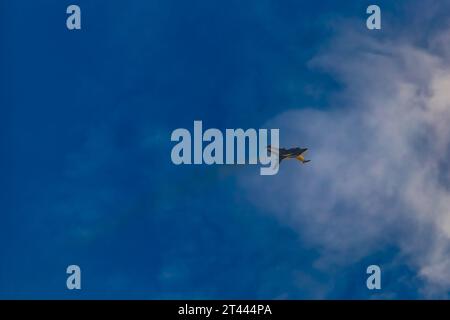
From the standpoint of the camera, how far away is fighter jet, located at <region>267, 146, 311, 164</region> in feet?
90.4

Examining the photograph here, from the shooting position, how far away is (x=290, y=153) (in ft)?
90.4

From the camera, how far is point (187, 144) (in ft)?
Answer: 90.5

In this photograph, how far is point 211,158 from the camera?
27.6 meters

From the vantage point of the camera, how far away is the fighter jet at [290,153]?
90.4ft

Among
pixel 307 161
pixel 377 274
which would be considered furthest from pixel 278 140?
pixel 377 274
